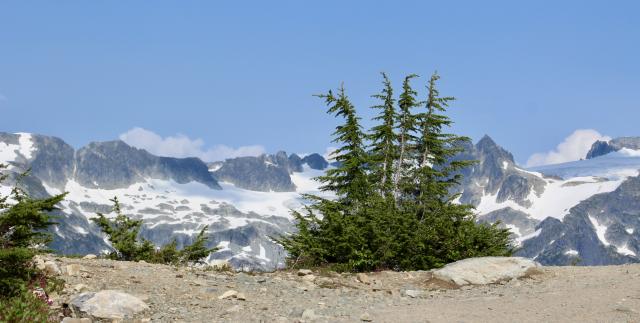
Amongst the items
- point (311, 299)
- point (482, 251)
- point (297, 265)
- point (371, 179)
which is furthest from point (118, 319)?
point (371, 179)

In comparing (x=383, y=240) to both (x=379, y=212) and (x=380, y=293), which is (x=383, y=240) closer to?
(x=379, y=212)

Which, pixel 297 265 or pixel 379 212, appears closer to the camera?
pixel 297 265

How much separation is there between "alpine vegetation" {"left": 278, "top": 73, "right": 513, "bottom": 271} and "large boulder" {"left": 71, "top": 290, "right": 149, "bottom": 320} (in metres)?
8.72

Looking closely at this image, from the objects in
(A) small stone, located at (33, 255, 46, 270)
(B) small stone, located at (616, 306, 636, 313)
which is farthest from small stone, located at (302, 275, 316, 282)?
(B) small stone, located at (616, 306, 636, 313)

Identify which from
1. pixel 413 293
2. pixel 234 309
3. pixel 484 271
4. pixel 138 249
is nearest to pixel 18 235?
pixel 234 309

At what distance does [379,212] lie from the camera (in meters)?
22.4

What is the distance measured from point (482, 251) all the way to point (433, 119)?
1088cm

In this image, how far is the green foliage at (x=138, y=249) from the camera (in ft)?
71.1

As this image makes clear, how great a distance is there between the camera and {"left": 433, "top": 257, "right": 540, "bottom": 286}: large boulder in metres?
18.2

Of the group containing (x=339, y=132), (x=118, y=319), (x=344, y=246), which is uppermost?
(x=339, y=132)

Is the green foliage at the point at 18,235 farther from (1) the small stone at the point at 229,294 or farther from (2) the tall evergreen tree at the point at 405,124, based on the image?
(2) the tall evergreen tree at the point at 405,124

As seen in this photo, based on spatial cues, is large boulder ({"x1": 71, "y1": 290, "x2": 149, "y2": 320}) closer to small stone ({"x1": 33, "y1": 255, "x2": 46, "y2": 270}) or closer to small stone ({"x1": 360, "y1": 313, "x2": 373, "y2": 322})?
small stone ({"x1": 33, "y1": 255, "x2": 46, "y2": 270})

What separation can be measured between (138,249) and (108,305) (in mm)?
9512

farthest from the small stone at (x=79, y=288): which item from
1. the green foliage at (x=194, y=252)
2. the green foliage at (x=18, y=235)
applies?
the green foliage at (x=194, y=252)
